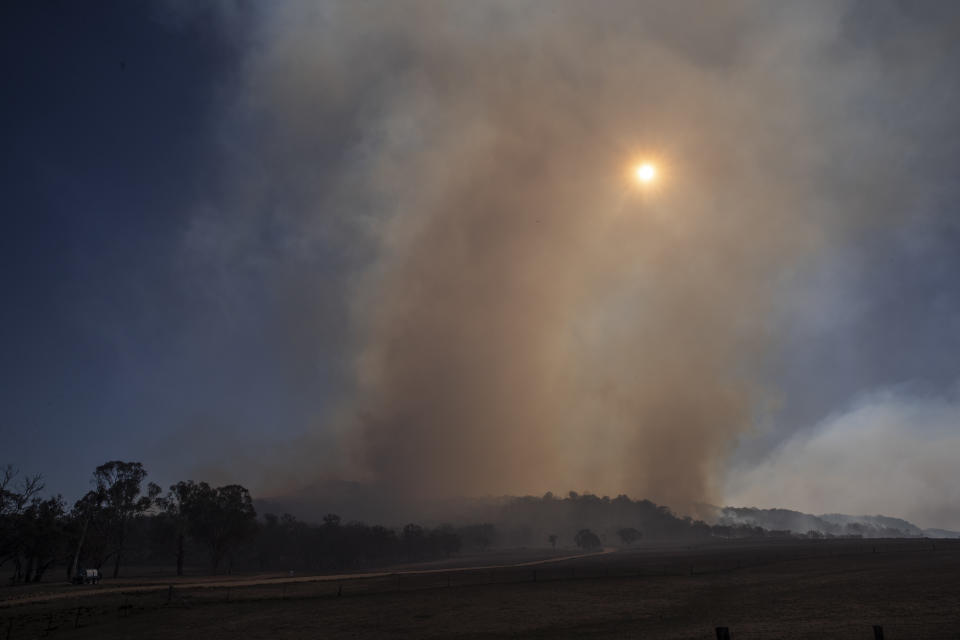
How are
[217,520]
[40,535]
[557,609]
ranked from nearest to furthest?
1. [557,609]
2. [40,535]
3. [217,520]

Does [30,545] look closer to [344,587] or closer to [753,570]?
[344,587]

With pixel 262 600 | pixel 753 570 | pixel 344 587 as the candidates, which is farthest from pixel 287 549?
pixel 753 570

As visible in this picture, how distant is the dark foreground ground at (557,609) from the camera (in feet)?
124

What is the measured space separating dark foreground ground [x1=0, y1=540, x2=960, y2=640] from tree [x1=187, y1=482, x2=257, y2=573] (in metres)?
51.2

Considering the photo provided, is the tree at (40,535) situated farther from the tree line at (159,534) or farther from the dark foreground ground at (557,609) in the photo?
the dark foreground ground at (557,609)

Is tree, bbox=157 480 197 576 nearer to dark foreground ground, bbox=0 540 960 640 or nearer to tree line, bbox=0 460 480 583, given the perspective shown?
tree line, bbox=0 460 480 583

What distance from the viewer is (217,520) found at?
394 feet

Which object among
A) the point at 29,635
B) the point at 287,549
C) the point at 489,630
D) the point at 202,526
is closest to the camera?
the point at 489,630

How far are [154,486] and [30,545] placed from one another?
1180 inches

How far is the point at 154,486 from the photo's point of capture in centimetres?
12544

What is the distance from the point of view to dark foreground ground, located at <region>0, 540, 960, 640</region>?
37.7m

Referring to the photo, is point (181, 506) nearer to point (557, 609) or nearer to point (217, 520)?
point (217, 520)

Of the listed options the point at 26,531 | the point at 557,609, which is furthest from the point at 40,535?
the point at 557,609

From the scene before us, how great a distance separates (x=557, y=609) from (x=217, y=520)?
100m
